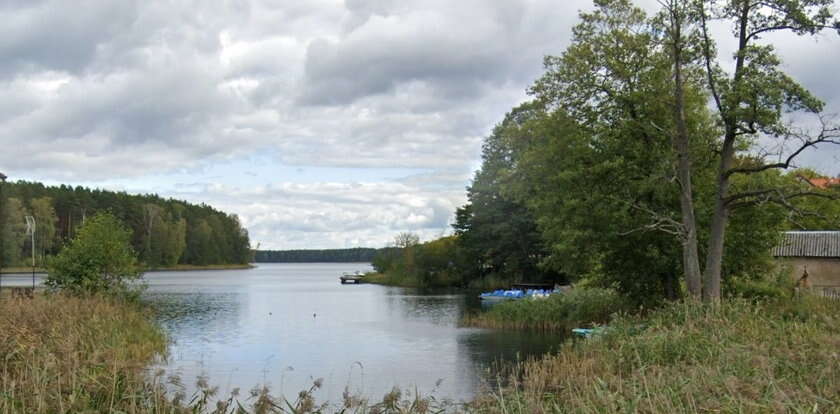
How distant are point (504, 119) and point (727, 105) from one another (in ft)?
127

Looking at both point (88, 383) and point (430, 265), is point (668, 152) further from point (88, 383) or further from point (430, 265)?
point (430, 265)

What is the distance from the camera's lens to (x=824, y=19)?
2216cm

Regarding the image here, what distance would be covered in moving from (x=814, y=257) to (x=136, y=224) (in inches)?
4224

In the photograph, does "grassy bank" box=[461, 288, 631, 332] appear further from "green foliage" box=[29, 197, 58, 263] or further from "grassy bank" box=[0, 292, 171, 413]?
"green foliage" box=[29, 197, 58, 263]

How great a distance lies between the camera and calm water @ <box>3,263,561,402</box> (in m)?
20.0

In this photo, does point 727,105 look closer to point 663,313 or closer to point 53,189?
point 663,313

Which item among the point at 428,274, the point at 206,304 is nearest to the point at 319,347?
the point at 206,304

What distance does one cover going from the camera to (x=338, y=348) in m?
28.5

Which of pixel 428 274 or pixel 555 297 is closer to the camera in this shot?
pixel 555 297

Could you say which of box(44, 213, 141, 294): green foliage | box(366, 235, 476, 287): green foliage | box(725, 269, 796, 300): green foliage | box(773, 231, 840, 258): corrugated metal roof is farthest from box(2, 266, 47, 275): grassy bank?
box(725, 269, 796, 300): green foliage

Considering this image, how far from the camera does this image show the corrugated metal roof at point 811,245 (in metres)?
34.2

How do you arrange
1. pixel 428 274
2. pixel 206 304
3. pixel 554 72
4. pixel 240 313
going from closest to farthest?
pixel 554 72 → pixel 240 313 → pixel 206 304 → pixel 428 274

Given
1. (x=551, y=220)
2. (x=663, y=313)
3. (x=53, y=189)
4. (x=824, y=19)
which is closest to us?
(x=663, y=313)

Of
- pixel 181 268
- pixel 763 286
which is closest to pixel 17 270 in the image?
pixel 181 268
